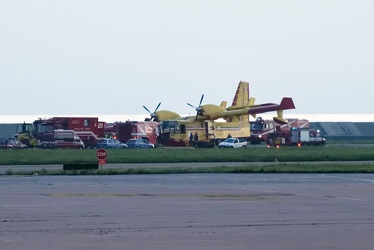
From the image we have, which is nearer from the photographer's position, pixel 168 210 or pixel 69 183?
pixel 168 210

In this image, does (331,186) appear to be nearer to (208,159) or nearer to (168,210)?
(168,210)

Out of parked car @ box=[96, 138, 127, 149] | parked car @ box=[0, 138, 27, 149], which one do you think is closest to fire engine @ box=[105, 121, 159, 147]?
parked car @ box=[96, 138, 127, 149]

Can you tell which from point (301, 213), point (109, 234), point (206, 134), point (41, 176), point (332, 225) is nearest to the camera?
point (109, 234)

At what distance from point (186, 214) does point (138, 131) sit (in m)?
79.0

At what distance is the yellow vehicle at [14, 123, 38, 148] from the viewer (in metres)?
94.5

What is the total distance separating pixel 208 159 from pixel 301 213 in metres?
38.8

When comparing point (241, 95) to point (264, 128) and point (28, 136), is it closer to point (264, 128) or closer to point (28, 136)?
point (264, 128)

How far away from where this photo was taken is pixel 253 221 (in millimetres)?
20734

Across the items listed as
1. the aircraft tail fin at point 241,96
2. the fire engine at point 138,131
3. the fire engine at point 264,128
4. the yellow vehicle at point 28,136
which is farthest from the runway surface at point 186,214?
the aircraft tail fin at point 241,96

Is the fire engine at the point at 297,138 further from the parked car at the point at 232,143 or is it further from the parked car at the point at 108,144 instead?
the parked car at the point at 108,144

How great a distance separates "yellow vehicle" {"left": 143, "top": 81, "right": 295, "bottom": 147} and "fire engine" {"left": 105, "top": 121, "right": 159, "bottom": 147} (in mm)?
1608

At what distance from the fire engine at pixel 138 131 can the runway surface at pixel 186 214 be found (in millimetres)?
63637

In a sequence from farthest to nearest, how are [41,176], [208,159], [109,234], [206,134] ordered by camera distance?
[206,134]
[208,159]
[41,176]
[109,234]

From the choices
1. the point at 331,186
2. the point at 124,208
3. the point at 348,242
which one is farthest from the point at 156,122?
the point at 348,242
